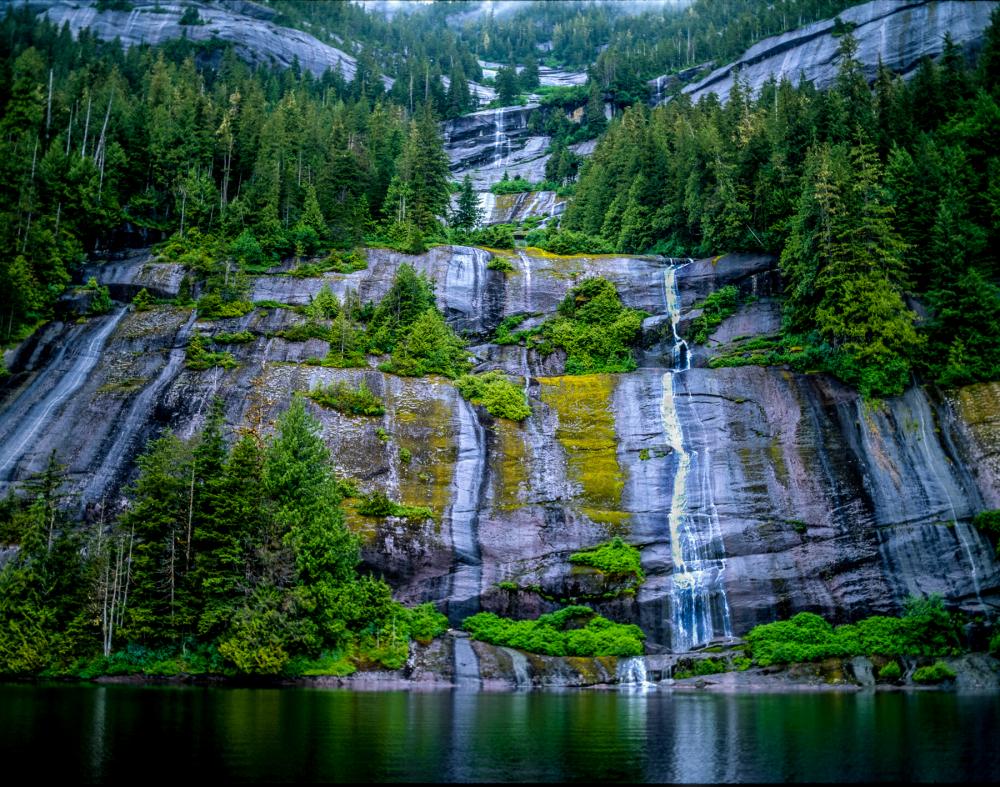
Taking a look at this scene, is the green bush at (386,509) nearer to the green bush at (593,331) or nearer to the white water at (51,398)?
the green bush at (593,331)

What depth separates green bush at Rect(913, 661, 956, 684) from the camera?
102 ft

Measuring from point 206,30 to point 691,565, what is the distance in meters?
112

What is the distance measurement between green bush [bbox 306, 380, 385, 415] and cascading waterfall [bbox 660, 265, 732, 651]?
16.4 metres

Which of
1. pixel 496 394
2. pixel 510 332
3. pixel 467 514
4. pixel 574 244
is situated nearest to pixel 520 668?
pixel 467 514

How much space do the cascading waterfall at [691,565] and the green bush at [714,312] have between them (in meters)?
9.60

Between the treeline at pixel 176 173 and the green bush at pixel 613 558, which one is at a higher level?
the treeline at pixel 176 173

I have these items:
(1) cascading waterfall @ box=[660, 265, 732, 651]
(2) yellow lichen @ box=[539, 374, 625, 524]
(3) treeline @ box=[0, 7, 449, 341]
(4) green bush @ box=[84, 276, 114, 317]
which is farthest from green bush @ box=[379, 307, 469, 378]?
(4) green bush @ box=[84, 276, 114, 317]

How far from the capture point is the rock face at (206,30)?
114500 millimetres

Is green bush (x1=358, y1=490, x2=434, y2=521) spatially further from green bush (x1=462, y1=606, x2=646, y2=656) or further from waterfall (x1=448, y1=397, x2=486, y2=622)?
green bush (x1=462, y1=606, x2=646, y2=656)

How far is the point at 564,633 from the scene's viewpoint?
1404 inches

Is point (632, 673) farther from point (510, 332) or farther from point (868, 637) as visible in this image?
point (510, 332)

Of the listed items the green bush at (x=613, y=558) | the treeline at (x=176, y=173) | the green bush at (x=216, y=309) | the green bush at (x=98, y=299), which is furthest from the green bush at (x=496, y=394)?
the green bush at (x=98, y=299)

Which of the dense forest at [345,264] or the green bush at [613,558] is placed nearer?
the dense forest at [345,264]

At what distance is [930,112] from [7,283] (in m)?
62.5
